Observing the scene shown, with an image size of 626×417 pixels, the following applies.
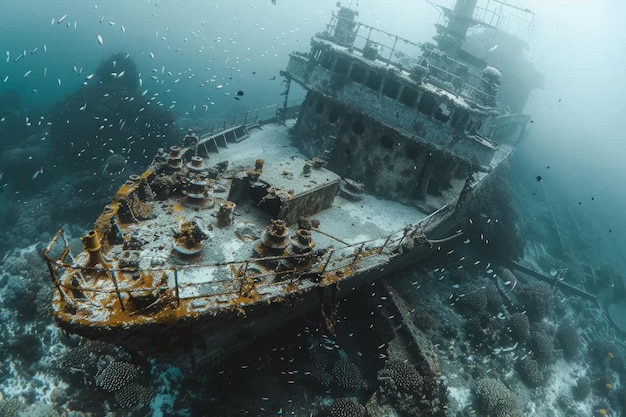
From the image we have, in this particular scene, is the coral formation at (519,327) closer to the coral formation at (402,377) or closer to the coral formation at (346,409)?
the coral formation at (402,377)

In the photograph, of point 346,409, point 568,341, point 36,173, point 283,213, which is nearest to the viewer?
point 346,409

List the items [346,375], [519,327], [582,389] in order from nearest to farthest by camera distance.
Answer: [346,375] < [582,389] < [519,327]

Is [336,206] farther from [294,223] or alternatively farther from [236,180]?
[236,180]

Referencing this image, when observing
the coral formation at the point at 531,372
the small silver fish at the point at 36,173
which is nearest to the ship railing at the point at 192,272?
the coral formation at the point at 531,372

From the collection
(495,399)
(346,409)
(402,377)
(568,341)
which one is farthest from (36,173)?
(568,341)

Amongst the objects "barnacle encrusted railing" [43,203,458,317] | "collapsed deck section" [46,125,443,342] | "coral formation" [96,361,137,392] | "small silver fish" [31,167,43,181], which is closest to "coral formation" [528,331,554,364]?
"collapsed deck section" [46,125,443,342]

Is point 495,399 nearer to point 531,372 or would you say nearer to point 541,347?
point 531,372

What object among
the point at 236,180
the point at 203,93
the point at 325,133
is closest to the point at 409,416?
the point at 236,180
